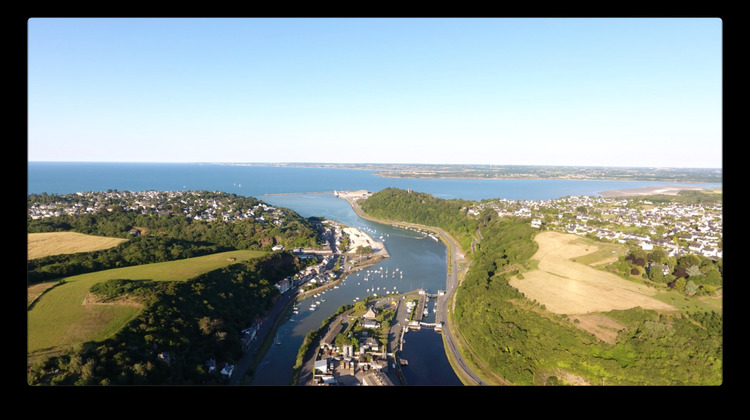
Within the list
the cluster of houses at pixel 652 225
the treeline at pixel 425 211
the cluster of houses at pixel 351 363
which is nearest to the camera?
the cluster of houses at pixel 351 363

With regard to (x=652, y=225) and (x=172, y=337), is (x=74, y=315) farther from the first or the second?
(x=652, y=225)

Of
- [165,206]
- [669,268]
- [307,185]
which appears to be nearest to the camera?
[669,268]

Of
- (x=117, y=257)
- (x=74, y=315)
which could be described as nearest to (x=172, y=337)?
(x=74, y=315)

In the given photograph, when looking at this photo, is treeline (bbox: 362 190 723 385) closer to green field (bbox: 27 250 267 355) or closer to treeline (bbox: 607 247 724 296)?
treeline (bbox: 607 247 724 296)

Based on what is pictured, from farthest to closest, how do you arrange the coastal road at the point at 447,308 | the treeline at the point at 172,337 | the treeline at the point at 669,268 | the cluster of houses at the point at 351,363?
the coastal road at the point at 447,308 → the cluster of houses at the point at 351,363 → the treeline at the point at 669,268 → the treeline at the point at 172,337

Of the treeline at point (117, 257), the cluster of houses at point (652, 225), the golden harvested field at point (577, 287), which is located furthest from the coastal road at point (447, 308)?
the treeline at point (117, 257)

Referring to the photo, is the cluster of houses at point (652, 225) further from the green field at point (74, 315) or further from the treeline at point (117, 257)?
the treeline at point (117, 257)
